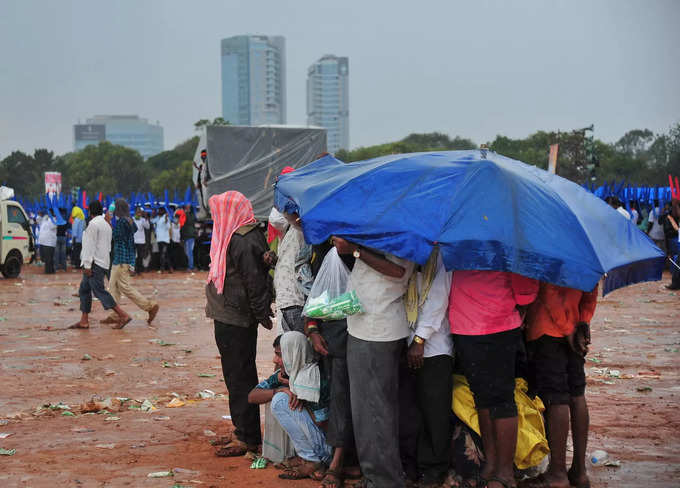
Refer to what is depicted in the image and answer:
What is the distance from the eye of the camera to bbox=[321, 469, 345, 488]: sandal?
4.92m

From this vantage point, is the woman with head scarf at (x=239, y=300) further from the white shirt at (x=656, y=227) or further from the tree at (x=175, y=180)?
the tree at (x=175, y=180)

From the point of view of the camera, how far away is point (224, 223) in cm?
578

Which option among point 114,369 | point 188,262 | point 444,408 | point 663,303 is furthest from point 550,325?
point 188,262

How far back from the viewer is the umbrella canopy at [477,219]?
438 centimetres

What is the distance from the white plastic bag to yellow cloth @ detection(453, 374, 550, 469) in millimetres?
928

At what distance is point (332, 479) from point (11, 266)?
19.4 meters

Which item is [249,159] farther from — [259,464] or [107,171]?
[107,171]

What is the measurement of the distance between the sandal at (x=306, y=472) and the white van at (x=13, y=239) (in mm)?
18102

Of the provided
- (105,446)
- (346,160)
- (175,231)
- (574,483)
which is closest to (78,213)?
(175,231)

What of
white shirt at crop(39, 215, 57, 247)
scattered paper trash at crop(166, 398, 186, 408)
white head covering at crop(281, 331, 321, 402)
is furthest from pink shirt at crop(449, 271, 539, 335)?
white shirt at crop(39, 215, 57, 247)

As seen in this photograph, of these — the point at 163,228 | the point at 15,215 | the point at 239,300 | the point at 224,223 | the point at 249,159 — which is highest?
the point at 249,159

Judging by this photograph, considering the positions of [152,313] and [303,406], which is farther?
[152,313]

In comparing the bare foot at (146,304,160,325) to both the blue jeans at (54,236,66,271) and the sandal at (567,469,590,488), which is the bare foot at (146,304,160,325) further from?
the blue jeans at (54,236,66,271)

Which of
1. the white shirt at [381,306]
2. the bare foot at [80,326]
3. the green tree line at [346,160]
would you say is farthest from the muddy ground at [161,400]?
the green tree line at [346,160]
